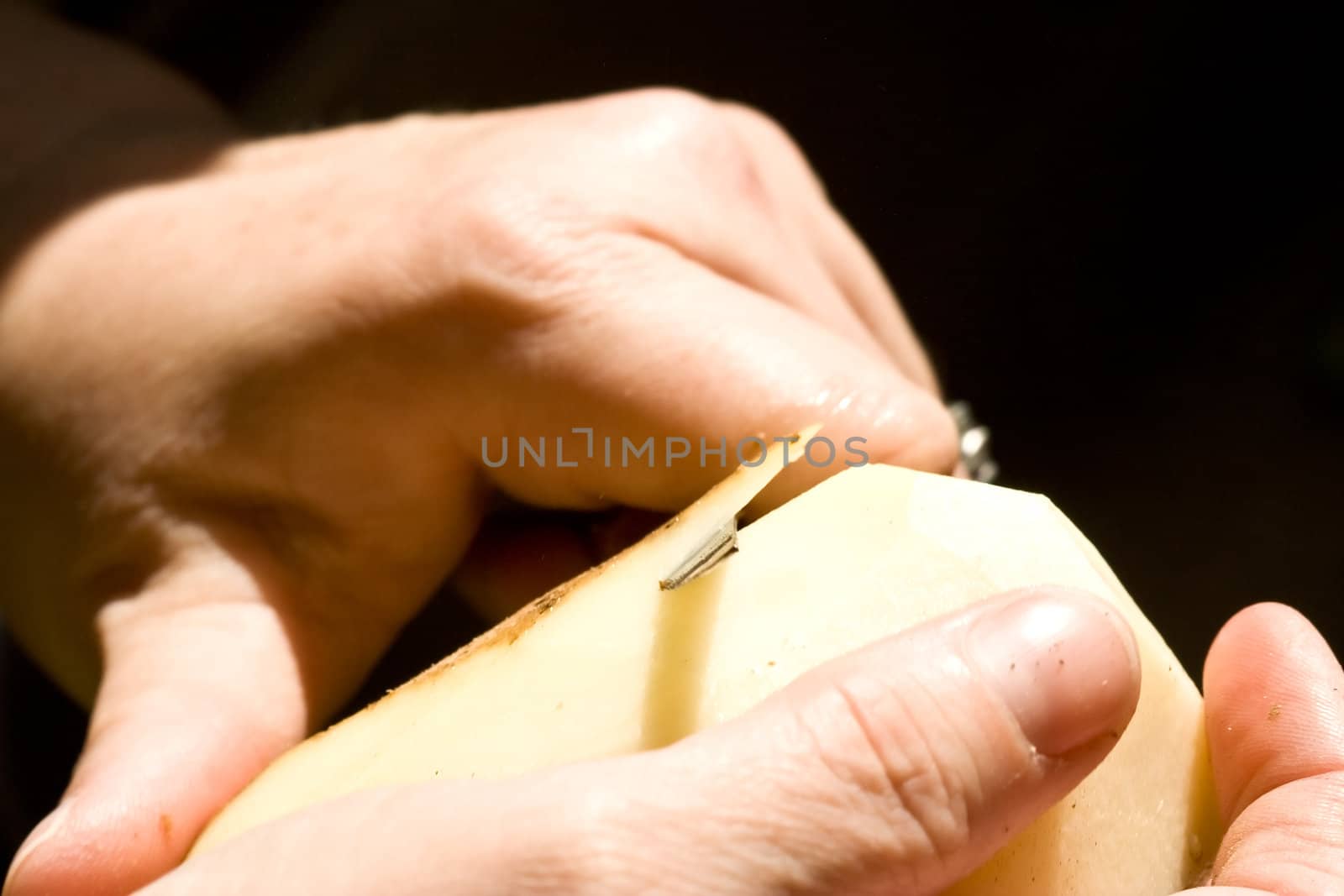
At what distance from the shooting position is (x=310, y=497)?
801 millimetres

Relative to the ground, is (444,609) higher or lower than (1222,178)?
lower

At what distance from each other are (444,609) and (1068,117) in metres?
1.14

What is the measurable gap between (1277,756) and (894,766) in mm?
274

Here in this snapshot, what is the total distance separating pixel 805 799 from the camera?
0.43 meters

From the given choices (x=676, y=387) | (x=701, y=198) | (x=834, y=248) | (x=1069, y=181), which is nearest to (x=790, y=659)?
(x=676, y=387)

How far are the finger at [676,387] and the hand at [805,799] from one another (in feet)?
0.74

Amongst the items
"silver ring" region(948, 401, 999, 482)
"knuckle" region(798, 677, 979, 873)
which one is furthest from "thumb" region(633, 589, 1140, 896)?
"silver ring" region(948, 401, 999, 482)

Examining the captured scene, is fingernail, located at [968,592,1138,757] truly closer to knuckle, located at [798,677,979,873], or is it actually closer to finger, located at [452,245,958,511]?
knuckle, located at [798,677,979,873]

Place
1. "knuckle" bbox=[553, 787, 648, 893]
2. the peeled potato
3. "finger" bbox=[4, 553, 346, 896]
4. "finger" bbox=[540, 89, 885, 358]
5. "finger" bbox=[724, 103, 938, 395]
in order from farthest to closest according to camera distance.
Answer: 1. "finger" bbox=[724, 103, 938, 395]
2. "finger" bbox=[540, 89, 885, 358]
3. "finger" bbox=[4, 553, 346, 896]
4. the peeled potato
5. "knuckle" bbox=[553, 787, 648, 893]

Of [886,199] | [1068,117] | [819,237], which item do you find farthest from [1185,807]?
[1068,117]

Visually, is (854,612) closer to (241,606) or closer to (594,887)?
(594,887)

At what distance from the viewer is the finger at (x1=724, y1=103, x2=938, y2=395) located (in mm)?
1013

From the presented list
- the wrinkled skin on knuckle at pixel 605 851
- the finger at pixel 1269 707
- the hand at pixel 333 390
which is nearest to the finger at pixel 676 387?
the hand at pixel 333 390

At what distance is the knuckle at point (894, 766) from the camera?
44 cm
